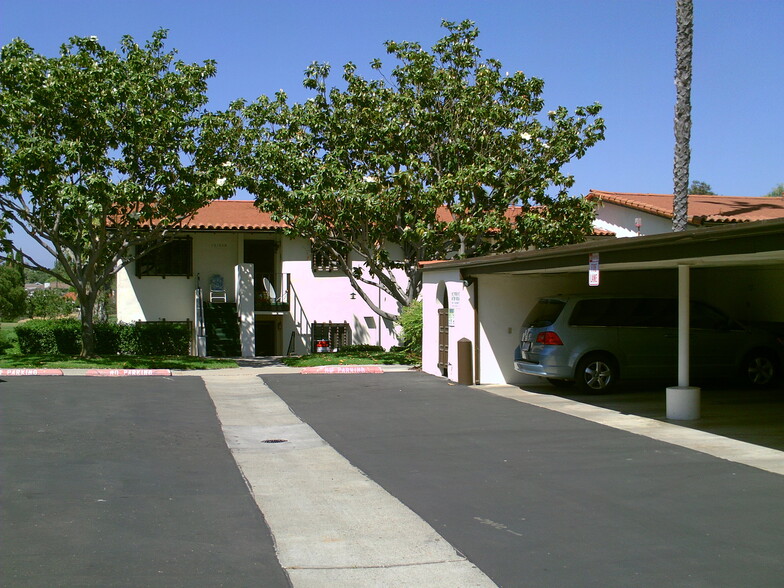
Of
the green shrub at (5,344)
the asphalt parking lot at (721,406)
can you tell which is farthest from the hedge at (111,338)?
the asphalt parking lot at (721,406)

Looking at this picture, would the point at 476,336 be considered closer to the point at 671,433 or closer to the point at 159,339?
the point at 671,433

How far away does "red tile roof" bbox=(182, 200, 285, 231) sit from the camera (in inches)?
1135

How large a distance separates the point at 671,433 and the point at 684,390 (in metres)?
1.32

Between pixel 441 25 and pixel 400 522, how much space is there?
1872cm

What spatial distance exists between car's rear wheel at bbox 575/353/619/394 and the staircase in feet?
55.2

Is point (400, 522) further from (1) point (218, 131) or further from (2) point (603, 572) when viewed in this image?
(1) point (218, 131)

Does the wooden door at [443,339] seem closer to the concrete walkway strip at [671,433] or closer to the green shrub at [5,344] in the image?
the concrete walkway strip at [671,433]

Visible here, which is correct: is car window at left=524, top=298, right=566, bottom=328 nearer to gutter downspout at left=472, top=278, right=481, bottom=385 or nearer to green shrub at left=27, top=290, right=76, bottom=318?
gutter downspout at left=472, top=278, right=481, bottom=385

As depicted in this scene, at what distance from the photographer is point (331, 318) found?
30.3m

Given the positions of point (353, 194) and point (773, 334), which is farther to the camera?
point (353, 194)

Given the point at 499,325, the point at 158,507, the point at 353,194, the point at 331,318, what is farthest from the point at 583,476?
the point at 331,318

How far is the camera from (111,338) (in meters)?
27.6

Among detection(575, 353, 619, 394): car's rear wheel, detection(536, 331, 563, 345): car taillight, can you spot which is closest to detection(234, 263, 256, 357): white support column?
detection(536, 331, 563, 345): car taillight

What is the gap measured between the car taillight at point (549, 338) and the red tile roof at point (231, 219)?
13528 mm
